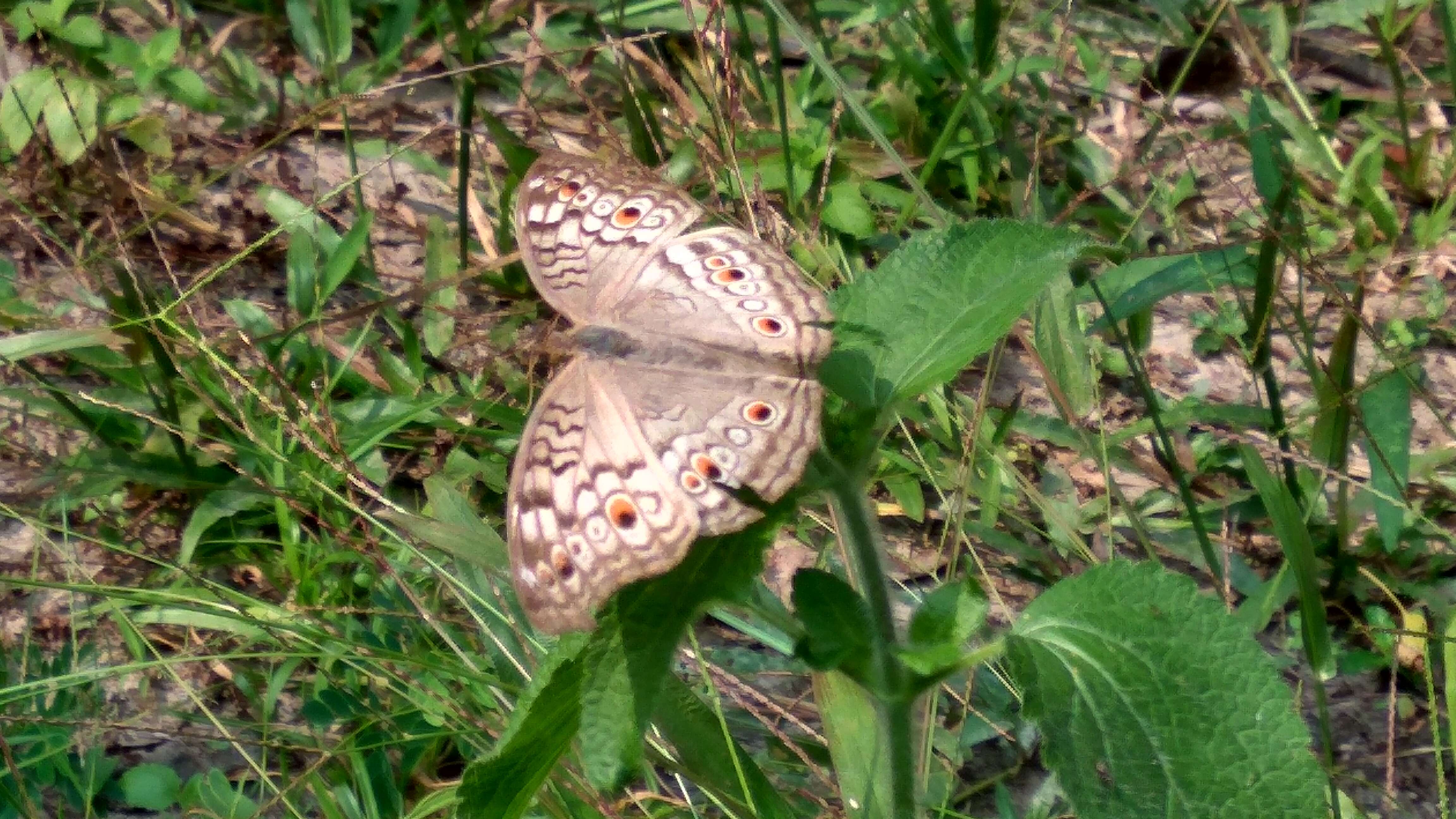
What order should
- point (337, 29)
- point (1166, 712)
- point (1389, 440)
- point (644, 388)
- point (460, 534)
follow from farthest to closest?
point (337, 29) < point (1389, 440) < point (460, 534) < point (644, 388) < point (1166, 712)

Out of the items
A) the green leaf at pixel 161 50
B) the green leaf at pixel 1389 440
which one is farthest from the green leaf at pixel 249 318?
the green leaf at pixel 1389 440

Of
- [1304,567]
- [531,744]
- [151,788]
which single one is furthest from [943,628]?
[151,788]

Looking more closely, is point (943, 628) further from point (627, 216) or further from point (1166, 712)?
point (627, 216)

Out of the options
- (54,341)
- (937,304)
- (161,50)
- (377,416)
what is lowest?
(377,416)

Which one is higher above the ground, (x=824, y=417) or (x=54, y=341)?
(x=824, y=417)

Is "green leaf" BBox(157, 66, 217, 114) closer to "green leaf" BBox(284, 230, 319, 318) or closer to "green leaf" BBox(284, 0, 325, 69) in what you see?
"green leaf" BBox(284, 0, 325, 69)

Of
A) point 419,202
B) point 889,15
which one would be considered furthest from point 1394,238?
point 419,202

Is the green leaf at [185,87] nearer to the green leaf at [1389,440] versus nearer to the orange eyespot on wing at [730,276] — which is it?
the orange eyespot on wing at [730,276]
